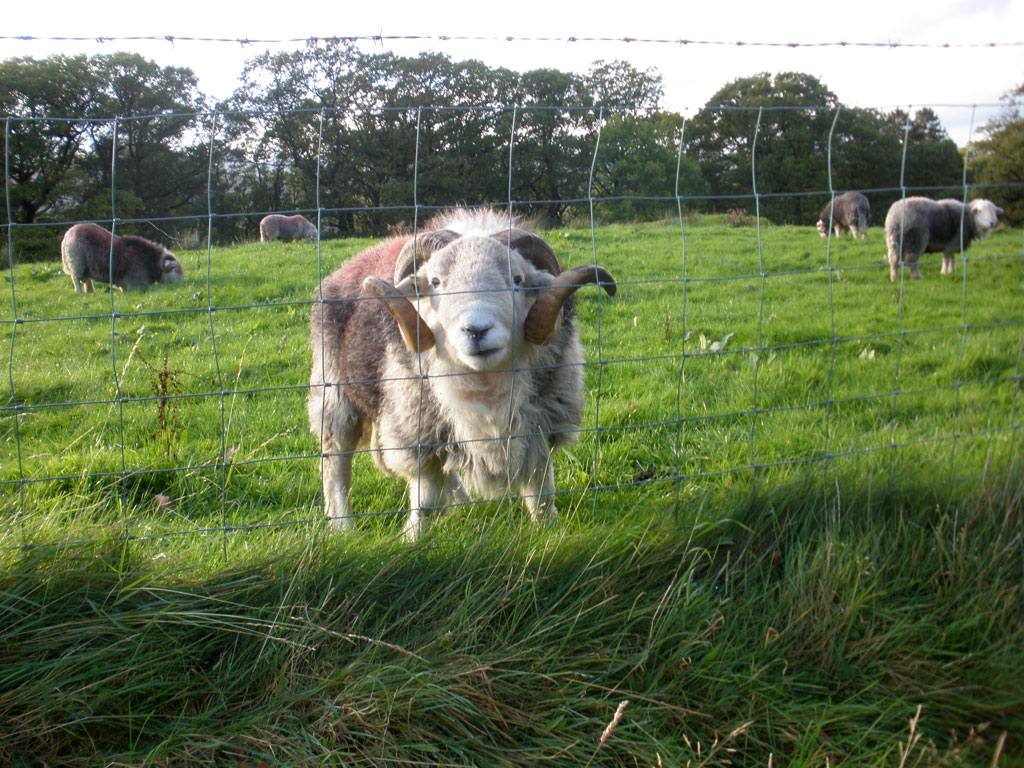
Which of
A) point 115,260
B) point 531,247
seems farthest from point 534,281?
point 115,260

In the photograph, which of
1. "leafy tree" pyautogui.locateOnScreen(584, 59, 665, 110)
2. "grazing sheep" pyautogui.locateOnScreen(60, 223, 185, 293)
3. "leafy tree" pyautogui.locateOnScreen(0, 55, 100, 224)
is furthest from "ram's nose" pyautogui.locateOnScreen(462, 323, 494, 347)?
"leafy tree" pyautogui.locateOnScreen(0, 55, 100, 224)

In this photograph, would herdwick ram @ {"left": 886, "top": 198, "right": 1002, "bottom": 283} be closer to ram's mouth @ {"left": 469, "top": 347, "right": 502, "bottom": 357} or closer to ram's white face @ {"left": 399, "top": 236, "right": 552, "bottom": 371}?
ram's white face @ {"left": 399, "top": 236, "right": 552, "bottom": 371}

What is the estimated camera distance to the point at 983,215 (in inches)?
414

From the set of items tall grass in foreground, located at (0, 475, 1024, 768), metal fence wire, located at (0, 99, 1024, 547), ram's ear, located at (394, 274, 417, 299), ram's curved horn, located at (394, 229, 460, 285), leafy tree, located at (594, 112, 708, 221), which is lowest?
tall grass in foreground, located at (0, 475, 1024, 768)

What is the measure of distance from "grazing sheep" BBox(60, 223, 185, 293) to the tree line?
167cm

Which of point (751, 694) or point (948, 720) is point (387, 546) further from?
point (948, 720)

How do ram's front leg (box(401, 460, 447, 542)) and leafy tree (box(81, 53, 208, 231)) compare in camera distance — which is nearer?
ram's front leg (box(401, 460, 447, 542))

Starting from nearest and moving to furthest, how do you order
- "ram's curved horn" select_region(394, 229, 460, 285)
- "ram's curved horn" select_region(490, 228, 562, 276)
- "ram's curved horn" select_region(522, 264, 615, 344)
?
"ram's curved horn" select_region(522, 264, 615, 344), "ram's curved horn" select_region(394, 229, 460, 285), "ram's curved horn" select_region(490, 228, 562, 276)

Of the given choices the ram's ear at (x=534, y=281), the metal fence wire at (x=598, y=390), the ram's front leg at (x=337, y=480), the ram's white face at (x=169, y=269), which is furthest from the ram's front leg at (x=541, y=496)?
the ram's white face at (x=169, y=269)

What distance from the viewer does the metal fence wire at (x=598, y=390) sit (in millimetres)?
3197

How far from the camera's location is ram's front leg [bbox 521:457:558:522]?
3.35m

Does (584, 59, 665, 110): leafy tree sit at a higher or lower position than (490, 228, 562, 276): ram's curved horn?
higher

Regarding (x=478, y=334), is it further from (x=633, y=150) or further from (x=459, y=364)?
(x=633, y=150)

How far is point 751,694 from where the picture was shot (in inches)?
85.7
